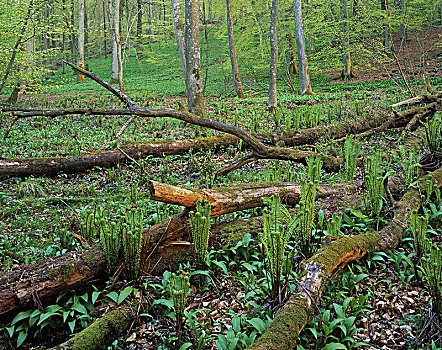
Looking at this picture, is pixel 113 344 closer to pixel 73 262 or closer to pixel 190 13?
pixel 73 262

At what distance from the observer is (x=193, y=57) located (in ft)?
Result: 29.5

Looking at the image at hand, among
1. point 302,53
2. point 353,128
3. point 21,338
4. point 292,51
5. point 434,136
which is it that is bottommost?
point 21,338

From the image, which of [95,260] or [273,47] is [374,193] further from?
[273,47]

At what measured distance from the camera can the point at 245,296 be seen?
2.64m

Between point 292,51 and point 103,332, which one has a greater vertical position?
point 292,51

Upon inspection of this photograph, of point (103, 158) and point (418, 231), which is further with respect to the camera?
point (103, 158)

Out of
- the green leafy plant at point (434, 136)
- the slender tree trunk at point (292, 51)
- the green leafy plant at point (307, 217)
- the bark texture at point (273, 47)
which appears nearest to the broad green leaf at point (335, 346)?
the green leafy plant at point (307, 217)

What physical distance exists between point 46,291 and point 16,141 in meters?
7.10

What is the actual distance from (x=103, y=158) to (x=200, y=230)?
4607 mm

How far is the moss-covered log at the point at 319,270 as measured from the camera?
6.30 ft

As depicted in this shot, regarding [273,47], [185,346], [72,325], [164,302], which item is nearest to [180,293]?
[185,346]

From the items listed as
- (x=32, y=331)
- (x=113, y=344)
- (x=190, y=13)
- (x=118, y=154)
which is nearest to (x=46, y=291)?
(x=32, y=331)

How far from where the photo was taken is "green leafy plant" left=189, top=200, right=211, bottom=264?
2.81 meters

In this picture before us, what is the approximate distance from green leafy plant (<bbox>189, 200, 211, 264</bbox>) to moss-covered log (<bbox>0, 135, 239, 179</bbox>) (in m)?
4.21
